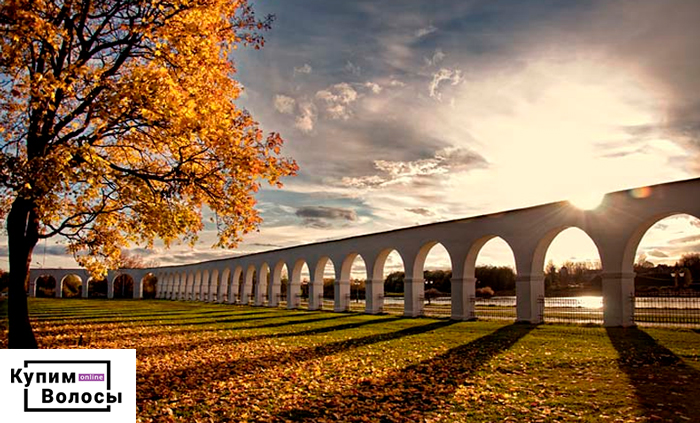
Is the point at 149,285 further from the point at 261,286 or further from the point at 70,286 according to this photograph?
the point at 261,286

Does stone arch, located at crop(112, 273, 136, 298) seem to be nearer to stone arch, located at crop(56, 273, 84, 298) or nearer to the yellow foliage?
stone arch, located at crop(56, 273, 84, 298)

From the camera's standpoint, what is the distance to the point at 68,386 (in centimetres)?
570

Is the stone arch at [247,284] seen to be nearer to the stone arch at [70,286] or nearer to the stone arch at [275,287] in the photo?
the stone arch at [275,287]

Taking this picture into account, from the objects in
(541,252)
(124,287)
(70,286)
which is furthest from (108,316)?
(124,287)

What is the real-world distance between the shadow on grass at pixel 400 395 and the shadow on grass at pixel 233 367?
1.80m

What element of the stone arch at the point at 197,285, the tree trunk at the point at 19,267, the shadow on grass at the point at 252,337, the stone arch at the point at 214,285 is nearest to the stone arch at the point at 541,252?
the shadow on grass at the point at 252,337

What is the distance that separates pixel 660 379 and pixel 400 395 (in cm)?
407

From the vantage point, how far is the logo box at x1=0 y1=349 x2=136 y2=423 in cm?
535

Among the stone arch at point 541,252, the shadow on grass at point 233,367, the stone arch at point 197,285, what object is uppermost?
the stone arch at point 541,252

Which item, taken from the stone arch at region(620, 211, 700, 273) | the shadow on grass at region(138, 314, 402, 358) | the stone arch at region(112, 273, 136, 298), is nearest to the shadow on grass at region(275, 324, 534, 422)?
the shadow on grass at region(138, 314, 402, 358)

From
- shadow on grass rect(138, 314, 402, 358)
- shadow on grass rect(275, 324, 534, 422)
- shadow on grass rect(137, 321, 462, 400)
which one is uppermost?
shadow on grass rect(275, 324, 534, 422)

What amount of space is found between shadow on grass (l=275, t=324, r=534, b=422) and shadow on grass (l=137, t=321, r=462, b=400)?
1.80 m

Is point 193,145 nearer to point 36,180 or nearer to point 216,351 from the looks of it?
point 36,180

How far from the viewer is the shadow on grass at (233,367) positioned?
756cm
